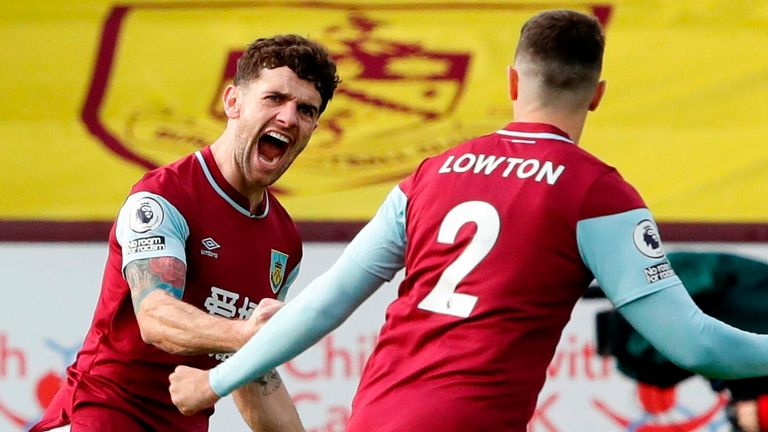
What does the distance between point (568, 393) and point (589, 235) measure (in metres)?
4.20

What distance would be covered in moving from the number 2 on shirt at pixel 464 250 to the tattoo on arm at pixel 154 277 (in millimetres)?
1030

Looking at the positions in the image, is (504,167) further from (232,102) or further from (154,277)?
(232,102)

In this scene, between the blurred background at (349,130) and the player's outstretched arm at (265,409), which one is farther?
the blurred background at (349,130)

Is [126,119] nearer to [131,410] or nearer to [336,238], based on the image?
[336,238]

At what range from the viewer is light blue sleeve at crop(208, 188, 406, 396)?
3221 mm

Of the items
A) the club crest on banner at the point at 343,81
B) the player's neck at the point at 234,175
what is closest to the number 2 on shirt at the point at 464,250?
the player's neck at the point at 234,175

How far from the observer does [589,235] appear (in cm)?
310

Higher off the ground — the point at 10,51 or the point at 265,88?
the point at 265,88

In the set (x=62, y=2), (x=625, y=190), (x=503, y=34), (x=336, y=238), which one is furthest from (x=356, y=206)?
(x=625, y=190)

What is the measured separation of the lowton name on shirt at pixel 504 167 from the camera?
3.16m

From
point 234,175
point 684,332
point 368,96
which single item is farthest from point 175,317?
point 368,96

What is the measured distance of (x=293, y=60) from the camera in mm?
4273

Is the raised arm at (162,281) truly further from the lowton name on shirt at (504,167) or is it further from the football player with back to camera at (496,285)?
the lowton name on shirt at (504,167)

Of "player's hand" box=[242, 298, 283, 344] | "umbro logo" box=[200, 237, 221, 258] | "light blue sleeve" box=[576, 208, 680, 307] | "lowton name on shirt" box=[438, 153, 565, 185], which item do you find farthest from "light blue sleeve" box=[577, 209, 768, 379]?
"umbro logo" box=[200, 237, 221, 258]
